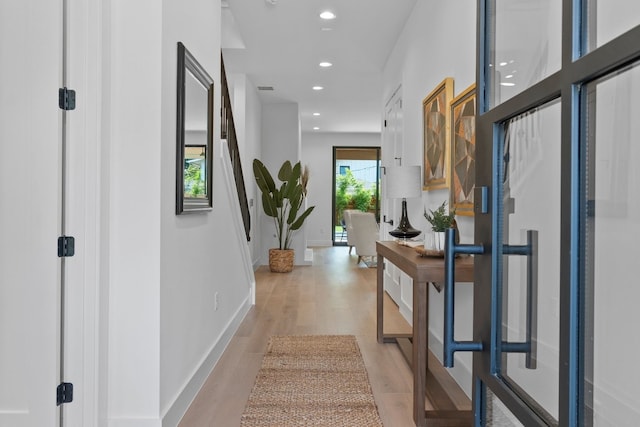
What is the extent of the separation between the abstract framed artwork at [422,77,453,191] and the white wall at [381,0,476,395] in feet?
0.27

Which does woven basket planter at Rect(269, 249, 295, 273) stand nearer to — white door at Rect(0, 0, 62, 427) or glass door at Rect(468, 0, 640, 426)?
white door at Rect(0, 0, 62, 427)

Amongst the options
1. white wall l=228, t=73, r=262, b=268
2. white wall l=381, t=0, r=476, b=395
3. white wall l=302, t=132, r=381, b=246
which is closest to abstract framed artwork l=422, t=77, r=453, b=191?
white wall l=381, t=0, r=476, b=395

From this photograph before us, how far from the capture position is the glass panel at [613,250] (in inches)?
17.7

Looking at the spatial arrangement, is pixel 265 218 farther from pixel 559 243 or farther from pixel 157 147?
pixel 559 243

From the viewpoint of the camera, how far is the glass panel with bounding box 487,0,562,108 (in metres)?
0.61

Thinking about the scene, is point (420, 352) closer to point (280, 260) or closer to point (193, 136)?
point (193, 136)

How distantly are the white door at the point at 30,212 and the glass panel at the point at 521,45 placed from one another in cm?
166

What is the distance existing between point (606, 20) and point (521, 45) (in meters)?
0.21

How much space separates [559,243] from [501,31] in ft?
1.32

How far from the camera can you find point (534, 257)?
666 millimetres

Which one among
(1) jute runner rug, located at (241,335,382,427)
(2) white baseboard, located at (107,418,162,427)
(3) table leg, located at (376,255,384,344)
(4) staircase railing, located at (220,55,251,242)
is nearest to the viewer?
(2) white baseboard, located at (107,418,162,427)

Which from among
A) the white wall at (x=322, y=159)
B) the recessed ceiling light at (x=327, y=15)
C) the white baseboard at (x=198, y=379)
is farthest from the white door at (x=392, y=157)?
the white wall at (x=322, y=159)

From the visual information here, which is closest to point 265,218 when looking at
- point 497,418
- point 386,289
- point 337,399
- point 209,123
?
point 386,289

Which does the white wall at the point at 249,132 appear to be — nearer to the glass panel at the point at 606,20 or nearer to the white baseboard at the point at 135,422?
the white baseboard at the point at 135,422
